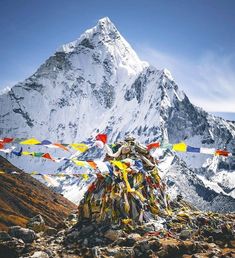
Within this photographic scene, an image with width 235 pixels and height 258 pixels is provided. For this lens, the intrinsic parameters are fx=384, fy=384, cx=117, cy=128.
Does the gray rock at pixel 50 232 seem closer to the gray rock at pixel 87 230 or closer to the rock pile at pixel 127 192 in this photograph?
the rock pile at pixel 127 192

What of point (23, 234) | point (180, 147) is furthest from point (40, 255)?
point (180, 147)

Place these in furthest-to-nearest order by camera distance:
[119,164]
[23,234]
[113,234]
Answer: [119,164], [23,234], [113,234]

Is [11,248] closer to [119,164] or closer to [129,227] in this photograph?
[129,227]

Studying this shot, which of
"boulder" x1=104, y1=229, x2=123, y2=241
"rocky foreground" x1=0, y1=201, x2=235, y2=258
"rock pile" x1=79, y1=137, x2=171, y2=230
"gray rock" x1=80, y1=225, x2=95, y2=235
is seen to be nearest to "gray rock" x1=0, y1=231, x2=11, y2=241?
"rocky foreground" x1=0, y1=201, x2=235, y2=258

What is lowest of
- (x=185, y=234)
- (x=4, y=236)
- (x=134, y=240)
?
(x=4, y=236)

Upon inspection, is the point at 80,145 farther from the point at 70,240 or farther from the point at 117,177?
the point at 70,240

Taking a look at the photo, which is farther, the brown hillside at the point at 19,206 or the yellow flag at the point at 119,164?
the brown hillside at the point at 19,206

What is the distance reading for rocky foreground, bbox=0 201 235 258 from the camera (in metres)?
18.2

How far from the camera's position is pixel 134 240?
19.8 metres

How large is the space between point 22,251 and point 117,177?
23.9 feet

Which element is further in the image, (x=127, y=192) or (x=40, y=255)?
(x=127, y=192)

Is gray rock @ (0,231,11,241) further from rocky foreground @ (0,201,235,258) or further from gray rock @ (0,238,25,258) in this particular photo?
gray rock @ (0,238,25,258)

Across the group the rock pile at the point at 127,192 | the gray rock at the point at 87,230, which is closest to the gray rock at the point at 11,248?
the gray rock at the point at 87,230

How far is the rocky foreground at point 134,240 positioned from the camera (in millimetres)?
18156
